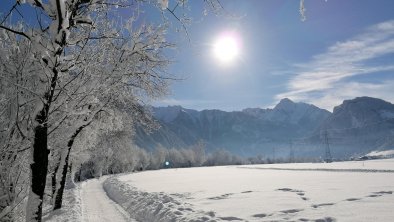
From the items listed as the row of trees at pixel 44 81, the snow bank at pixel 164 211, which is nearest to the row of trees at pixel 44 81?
the row of trees at pixel 44 81

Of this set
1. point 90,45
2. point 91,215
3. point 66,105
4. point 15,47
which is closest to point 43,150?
point 66,105

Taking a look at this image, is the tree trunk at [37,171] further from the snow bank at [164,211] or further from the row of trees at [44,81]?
the snow bank at [164,211]

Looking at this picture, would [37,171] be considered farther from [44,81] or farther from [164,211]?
[164,211]

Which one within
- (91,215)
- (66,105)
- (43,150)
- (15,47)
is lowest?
(91,215)

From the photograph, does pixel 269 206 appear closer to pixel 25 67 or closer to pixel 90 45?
pixel 90 45

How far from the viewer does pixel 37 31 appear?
8039 mm

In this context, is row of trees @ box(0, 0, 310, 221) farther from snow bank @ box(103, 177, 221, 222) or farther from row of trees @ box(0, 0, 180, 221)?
snow bank @ box(103, 177, 221, 222)

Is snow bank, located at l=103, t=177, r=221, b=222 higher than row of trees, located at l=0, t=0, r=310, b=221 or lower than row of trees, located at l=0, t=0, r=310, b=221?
lower

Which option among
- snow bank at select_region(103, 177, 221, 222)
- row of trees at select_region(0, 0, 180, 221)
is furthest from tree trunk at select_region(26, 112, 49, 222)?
snow bank at select_region(103, 177, 221, 222)

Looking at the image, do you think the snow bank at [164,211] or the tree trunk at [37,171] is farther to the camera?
the snow bank at [164,211]

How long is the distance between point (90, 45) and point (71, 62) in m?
2.10

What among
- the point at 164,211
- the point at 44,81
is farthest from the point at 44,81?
the point at 164,211

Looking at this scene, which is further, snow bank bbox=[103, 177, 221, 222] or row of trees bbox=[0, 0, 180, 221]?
snow bank bbox=[103, 177, 221, 222]

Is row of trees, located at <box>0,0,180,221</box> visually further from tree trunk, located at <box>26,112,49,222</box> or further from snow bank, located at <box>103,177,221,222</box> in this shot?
snow bank, located at <box>103,177,221,222</box>
